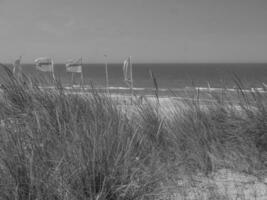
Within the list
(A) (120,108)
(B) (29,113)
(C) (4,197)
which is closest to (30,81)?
(B) (29,113)

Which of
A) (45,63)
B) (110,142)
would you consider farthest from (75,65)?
(110,142)

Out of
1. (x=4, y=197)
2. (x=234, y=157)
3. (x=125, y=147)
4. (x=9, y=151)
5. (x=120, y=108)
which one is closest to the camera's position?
(x=4, y=197)

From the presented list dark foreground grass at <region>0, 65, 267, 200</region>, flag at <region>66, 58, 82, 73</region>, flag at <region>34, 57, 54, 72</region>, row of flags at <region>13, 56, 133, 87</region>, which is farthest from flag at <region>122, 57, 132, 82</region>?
dark foreground grass at <region>0, 65, 267, 200</region>

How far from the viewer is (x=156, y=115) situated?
3.58 meters

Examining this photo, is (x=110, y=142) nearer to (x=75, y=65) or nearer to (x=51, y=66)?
(x=51, y=66)

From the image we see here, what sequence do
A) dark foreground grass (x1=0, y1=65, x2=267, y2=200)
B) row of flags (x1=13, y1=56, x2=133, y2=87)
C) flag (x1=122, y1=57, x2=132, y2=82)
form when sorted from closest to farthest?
dark foreground grass (x1=0, y1=65, x2=267, y2=200), row of flags (x1=13, y1=56, x2=133, y2=87), flag (x1=122, y1=57, x2=132, y2=82)

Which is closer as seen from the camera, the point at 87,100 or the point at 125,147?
the point at 125,147

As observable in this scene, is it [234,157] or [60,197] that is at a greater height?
[60,197]

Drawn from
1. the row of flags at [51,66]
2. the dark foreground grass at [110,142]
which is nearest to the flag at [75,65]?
the row of flags at [51,66]

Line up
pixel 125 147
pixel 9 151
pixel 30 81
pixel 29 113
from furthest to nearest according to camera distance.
A: pixel 30 81, pixel 29 113, pixel 125 147, pixel 9 151

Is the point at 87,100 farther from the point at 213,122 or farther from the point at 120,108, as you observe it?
the point at 213,122

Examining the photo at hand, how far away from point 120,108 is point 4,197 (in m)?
1.91

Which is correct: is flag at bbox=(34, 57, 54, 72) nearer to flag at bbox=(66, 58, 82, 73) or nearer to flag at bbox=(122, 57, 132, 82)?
flag at bbox=(66, 58, 82, 73)

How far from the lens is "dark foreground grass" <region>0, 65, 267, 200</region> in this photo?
1.84 m
